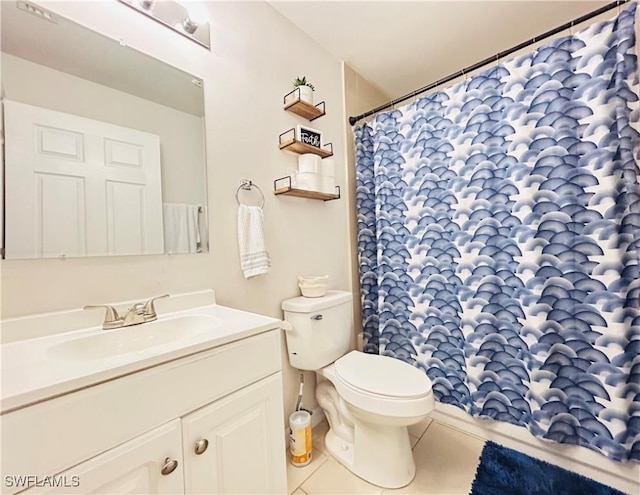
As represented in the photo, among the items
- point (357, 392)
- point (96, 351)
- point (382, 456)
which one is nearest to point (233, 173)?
point (96, 351)

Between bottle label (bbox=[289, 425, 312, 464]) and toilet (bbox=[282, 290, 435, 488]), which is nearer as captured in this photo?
toilet (bbox=[282, 290, 435, 488])

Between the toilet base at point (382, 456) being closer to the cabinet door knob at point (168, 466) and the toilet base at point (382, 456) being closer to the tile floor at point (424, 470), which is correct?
the tile floor at point (424, 470)

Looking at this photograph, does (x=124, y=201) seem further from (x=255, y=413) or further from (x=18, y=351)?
(x=255, y=413)

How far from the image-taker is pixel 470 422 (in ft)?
4.89

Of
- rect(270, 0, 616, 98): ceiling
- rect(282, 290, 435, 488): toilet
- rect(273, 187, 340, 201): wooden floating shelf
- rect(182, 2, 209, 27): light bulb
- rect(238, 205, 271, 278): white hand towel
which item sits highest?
rect(270, 0, 616, 98): ceiling

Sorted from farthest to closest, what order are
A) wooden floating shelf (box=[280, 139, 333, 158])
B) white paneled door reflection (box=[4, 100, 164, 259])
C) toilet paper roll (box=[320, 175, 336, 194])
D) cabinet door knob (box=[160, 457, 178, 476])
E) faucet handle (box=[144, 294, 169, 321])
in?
toilet paper roll (box=[320, 175, 336, 194]) → wooden floating shelf (box=[280, 139, 333, 158]) → faucet handle (box=[144, 294, 169, 321]) → white paneled door reflection (box=[4, 100, 164, 259]) → cabinet door knob (box=[160, 457, 178, 476])

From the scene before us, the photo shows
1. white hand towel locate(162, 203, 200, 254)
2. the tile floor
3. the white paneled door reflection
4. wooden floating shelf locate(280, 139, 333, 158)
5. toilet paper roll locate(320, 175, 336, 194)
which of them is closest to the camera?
the white paneled door reflection

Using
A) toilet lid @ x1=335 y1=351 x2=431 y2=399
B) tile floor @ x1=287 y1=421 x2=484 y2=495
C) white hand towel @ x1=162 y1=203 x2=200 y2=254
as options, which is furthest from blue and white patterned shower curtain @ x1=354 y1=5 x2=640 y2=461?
white hand towel @ x1=162 y1=203 x2=200 y2=254

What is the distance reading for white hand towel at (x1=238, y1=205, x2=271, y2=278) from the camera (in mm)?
1229

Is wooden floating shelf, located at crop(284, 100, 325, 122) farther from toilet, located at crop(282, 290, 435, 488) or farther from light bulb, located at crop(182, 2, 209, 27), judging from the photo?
toilet, located at crop(282, 290, 435, 488)

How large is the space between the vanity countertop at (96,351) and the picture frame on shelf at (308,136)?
92 centimetres

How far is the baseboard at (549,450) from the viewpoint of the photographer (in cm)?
112

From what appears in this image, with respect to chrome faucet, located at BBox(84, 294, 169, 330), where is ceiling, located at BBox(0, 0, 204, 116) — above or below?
above

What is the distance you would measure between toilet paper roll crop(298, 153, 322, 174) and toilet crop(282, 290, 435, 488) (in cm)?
69
